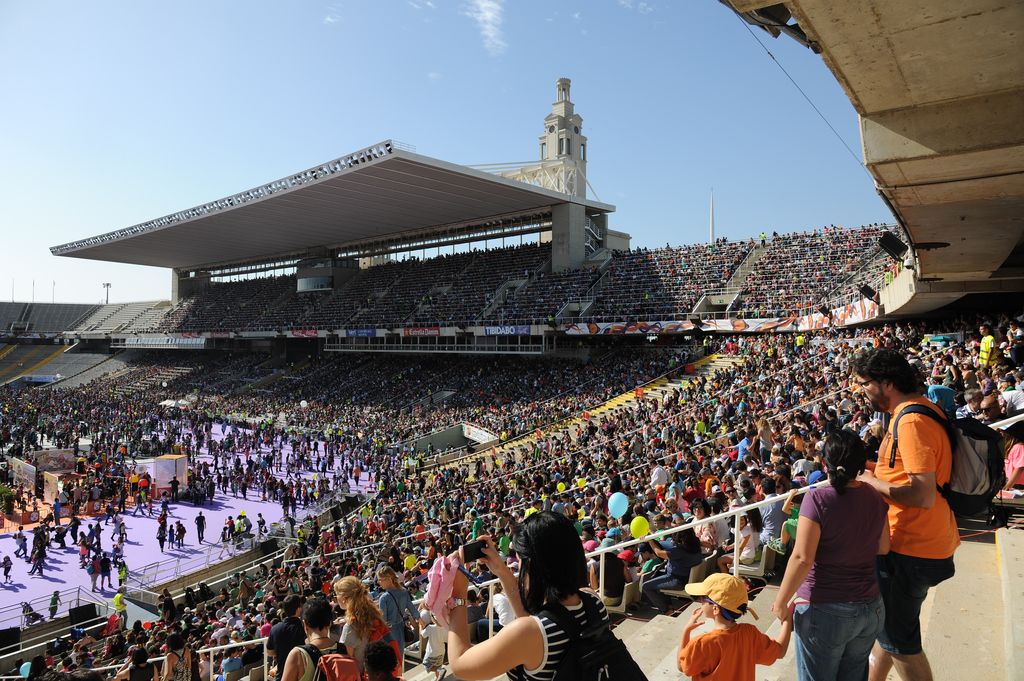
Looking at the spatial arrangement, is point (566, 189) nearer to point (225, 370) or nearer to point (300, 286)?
point (300, 286)

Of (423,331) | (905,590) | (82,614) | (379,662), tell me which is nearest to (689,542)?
(905,590)

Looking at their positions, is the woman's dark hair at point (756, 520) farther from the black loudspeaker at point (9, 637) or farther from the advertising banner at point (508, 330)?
the advertising banner at point (508, 330)

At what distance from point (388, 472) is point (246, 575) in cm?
1015

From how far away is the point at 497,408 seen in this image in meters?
31.6

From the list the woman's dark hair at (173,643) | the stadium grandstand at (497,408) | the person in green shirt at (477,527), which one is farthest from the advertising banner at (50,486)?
the woman's dark hair at (173,643)

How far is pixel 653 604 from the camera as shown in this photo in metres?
6.25

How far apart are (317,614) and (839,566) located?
275 centimetres

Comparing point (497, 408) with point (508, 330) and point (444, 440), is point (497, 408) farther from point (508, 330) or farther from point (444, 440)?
point (508, 330)

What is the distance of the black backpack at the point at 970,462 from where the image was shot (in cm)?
292

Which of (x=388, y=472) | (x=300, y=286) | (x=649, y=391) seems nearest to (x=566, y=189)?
(x=300, y=286)

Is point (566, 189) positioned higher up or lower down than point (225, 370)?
higher up

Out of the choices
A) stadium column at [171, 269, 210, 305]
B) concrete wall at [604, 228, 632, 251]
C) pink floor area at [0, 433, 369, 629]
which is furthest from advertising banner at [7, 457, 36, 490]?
stadium column at [171, 269, 210, 305]

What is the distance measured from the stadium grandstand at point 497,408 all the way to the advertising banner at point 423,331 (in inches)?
21.8

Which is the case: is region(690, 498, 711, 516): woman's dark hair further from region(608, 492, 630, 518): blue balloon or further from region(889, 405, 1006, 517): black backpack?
region(889, 405, 1006, 517): black backpack
